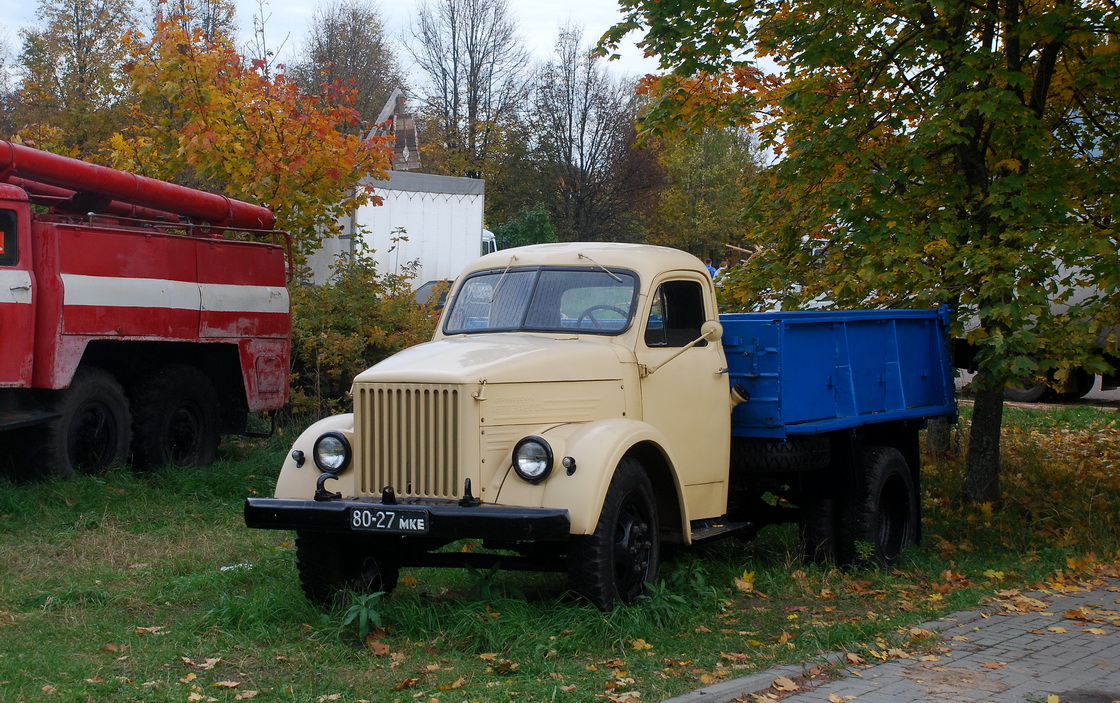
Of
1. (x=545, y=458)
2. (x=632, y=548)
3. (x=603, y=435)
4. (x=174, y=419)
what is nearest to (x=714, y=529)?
(x=632, y=548)

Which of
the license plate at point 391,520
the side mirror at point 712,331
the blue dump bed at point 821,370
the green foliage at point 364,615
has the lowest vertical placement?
the green foliage at point 364,615

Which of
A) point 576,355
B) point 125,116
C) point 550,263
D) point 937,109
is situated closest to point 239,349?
point 550,263

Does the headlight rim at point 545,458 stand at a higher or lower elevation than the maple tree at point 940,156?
lower

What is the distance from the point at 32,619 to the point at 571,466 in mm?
3039

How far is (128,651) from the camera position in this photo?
5848mm

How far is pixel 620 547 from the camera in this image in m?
→ 6.35

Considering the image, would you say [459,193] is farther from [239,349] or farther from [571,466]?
[571,466]

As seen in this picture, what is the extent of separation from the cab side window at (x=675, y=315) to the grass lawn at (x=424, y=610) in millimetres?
1412

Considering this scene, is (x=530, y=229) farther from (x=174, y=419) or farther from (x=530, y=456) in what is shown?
(x=530, y=456)

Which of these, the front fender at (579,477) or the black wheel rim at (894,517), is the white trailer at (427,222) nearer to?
the black wheel rim at (894,517)

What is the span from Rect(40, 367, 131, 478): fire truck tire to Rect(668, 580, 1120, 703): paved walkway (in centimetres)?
683

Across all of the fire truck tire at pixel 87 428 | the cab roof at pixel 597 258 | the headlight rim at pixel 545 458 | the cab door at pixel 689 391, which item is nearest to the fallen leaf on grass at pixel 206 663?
the headlight rim at pixel 545 458

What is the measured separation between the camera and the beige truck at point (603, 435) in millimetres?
6055

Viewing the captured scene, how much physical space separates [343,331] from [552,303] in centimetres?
746
